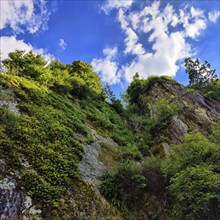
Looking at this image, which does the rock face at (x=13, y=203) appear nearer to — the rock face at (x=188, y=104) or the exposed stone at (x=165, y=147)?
the exposed stone at (x=165, y=147)

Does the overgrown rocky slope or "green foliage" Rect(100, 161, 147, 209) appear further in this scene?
"green foliage" Rect(100, 161, 147, 209)

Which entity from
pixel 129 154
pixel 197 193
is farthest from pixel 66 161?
pixel 129 154

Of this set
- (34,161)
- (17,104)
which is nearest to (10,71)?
(17,104)

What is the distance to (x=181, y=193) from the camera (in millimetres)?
10883

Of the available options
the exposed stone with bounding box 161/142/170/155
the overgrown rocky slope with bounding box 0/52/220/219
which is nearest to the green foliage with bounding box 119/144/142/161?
the overgrown rocky slope with bounding box 0/52/220/219

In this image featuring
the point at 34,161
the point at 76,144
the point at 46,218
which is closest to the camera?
the point at 46,218

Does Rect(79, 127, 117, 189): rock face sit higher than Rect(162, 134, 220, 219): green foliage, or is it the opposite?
Rect(79, 127, 117, 189): rock face

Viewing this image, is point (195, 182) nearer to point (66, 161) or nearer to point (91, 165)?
point (91, 165)

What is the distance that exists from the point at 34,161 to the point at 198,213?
7577 millimetres

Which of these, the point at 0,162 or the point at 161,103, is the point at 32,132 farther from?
the point at 161,103

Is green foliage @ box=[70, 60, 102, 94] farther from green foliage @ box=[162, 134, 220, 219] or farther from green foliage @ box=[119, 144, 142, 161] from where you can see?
green foliage @ box=[162, 134, 220, 219]

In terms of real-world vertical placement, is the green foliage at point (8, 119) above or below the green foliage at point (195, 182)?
above

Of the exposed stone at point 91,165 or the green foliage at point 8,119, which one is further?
the exposed stone at point 91,165

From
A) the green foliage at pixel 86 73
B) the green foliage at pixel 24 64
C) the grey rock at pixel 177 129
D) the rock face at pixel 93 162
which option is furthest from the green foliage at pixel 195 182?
the green foliage at pixel 86 73
